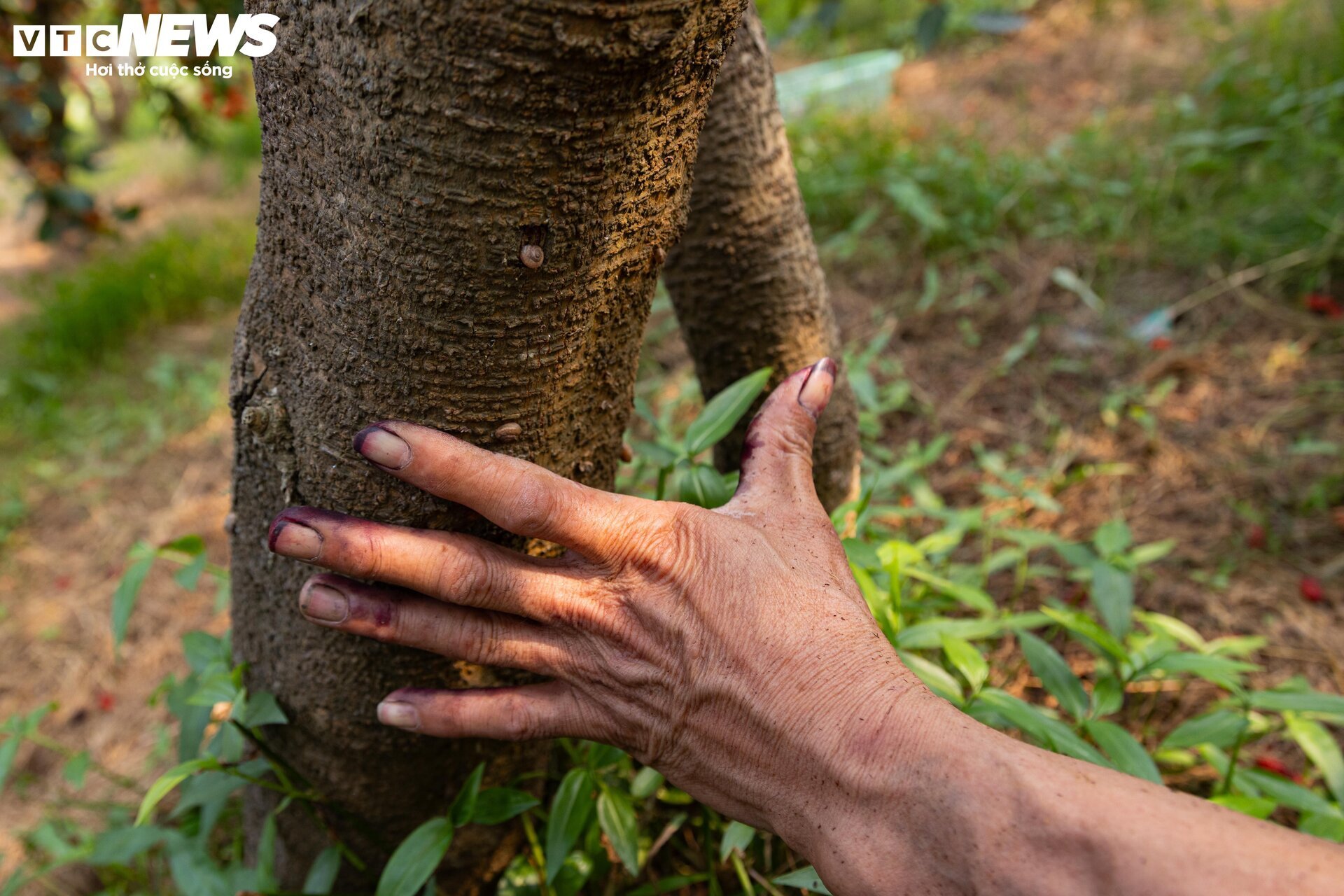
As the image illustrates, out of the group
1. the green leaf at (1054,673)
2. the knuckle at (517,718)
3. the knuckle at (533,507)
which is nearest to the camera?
the knuckle at (533,507)

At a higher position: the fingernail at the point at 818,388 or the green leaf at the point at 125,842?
the fingernail at the point at 818,388

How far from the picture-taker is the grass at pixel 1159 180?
290 centimetres

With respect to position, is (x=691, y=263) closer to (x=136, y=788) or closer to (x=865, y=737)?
(x=865, y=737)

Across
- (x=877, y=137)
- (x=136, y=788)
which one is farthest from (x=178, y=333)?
(x=877, y=137)

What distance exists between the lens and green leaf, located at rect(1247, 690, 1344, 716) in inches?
45.7

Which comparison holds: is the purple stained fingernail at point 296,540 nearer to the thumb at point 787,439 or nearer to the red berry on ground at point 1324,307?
the thumb at point 787,439

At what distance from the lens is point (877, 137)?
12.5 ft

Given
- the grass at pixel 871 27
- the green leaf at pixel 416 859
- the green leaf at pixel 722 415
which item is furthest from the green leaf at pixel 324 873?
the grass at pixel 871 27

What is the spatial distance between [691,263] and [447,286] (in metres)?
0.67

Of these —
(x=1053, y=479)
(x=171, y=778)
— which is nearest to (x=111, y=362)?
(x=171, y=778)


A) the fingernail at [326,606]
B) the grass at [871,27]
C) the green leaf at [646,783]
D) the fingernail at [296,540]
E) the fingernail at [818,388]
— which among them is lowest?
the green leaf at [646,783]

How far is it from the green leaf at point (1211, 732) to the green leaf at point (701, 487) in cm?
76

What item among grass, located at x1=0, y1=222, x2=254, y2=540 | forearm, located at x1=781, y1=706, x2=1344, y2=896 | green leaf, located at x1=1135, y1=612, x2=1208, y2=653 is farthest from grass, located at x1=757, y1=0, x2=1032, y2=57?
forearm, located at x1=781, y1=706, x2=1344, y2=896

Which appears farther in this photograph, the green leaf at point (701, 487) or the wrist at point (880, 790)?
the green leaf at point (701, 487)
